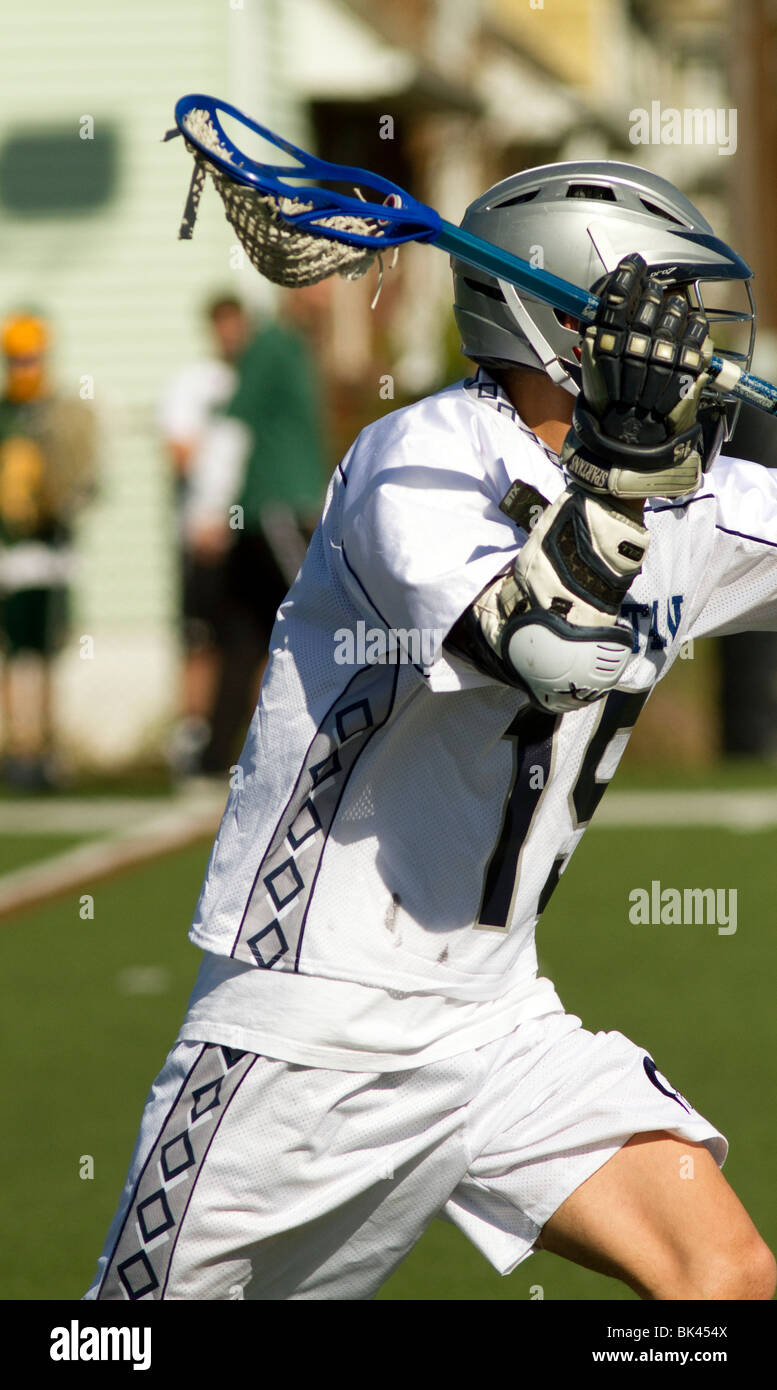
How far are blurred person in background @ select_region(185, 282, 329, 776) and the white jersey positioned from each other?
6.69 metres

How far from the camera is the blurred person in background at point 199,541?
10.3 metres

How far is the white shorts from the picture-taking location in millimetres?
2879

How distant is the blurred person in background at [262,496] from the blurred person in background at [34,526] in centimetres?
101

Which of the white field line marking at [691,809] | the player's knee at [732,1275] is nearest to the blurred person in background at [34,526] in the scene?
the white field line marking at [691,809]

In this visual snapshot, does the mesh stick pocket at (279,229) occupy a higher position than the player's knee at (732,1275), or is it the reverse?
the mesh stick pocket at (279,229)

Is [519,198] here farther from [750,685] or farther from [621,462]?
[750,685]

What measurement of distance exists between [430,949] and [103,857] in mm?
5860

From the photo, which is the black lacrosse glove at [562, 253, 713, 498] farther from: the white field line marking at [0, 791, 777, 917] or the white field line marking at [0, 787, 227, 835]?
the white field line marking at [0, 787, 227, 835]

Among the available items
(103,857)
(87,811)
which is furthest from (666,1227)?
(87,811)

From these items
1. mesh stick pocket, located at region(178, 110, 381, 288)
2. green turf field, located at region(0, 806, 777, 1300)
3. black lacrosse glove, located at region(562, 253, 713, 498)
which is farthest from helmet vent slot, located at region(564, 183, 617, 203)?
green turf field, located at region(0, 806, 777, 1300)

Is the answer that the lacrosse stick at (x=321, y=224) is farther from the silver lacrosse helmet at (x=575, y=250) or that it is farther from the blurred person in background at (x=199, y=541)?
the blurred person in background at (x=199, y=541)

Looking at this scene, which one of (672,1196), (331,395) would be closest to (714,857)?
(672,1196)

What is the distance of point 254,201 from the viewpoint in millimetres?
2863
